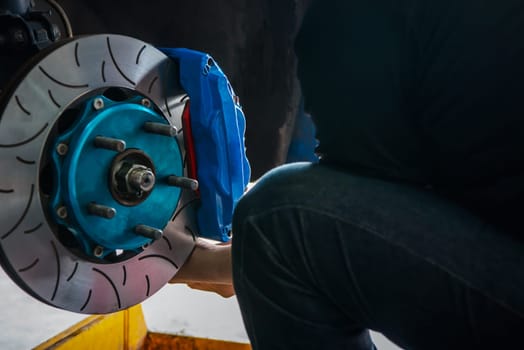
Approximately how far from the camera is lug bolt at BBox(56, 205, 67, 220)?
22.1 inches

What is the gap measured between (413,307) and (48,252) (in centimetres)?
38

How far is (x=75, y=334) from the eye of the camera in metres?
0.87

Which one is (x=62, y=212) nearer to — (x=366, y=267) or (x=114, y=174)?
(x=114, y=174)

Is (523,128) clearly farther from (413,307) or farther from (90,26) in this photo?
(90,26)

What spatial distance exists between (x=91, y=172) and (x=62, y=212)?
0.17 feet

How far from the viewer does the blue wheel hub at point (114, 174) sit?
0.56 m

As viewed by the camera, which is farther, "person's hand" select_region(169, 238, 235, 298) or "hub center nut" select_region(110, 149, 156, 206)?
"person's hand" select_region(169, 238, 235, 298)

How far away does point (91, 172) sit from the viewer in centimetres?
58

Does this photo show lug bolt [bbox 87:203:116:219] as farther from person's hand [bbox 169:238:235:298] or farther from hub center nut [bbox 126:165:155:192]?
person's hand [bbox 169:238:235:298]

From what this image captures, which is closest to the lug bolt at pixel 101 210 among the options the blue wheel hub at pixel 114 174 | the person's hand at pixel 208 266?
the blue wheel hub at pixel 114 174

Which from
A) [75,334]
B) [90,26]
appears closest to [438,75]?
[75,334]

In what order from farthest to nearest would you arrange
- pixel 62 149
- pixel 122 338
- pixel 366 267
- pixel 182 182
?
pixel 122 338
pixel 182 182
pixel 62 149
pixel 366 267

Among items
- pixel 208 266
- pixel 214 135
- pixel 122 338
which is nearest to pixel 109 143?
pixel 214 135

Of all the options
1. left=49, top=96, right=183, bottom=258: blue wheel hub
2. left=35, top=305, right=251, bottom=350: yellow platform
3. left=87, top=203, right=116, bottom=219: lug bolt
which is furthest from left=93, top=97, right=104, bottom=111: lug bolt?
left=35, top=305, right=251, bottom=350: yellow platform
